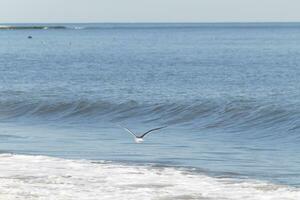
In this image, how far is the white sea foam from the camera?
675 inches

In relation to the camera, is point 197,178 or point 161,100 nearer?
point 197,178

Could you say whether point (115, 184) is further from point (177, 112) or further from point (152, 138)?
point (177, 112)

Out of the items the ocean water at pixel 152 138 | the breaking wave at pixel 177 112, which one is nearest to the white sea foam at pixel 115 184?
the ocean water at pixel 152 138

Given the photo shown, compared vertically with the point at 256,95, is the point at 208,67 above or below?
above

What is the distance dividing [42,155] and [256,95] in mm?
21181

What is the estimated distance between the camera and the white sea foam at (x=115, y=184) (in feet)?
56.2

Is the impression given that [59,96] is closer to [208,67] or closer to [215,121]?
[215,121]

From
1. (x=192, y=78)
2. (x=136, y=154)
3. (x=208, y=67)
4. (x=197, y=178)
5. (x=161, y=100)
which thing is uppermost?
(x=208, y=67)

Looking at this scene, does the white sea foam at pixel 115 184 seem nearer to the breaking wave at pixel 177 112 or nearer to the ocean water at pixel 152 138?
the ocean water at pixel 152 138

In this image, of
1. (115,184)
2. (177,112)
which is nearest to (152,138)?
(177,112)

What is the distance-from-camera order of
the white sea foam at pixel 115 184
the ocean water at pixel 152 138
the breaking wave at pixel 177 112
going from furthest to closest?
the breaking wave at pixel 177 112 → the ocean water at pixel 152 138 → the white sea foam at pixel 115 184

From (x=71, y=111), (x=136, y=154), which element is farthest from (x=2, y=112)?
(x=136, y=154)

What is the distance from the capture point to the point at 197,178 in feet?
64.0

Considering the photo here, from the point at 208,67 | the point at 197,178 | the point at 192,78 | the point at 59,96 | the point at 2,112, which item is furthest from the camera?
the point at 208,67
